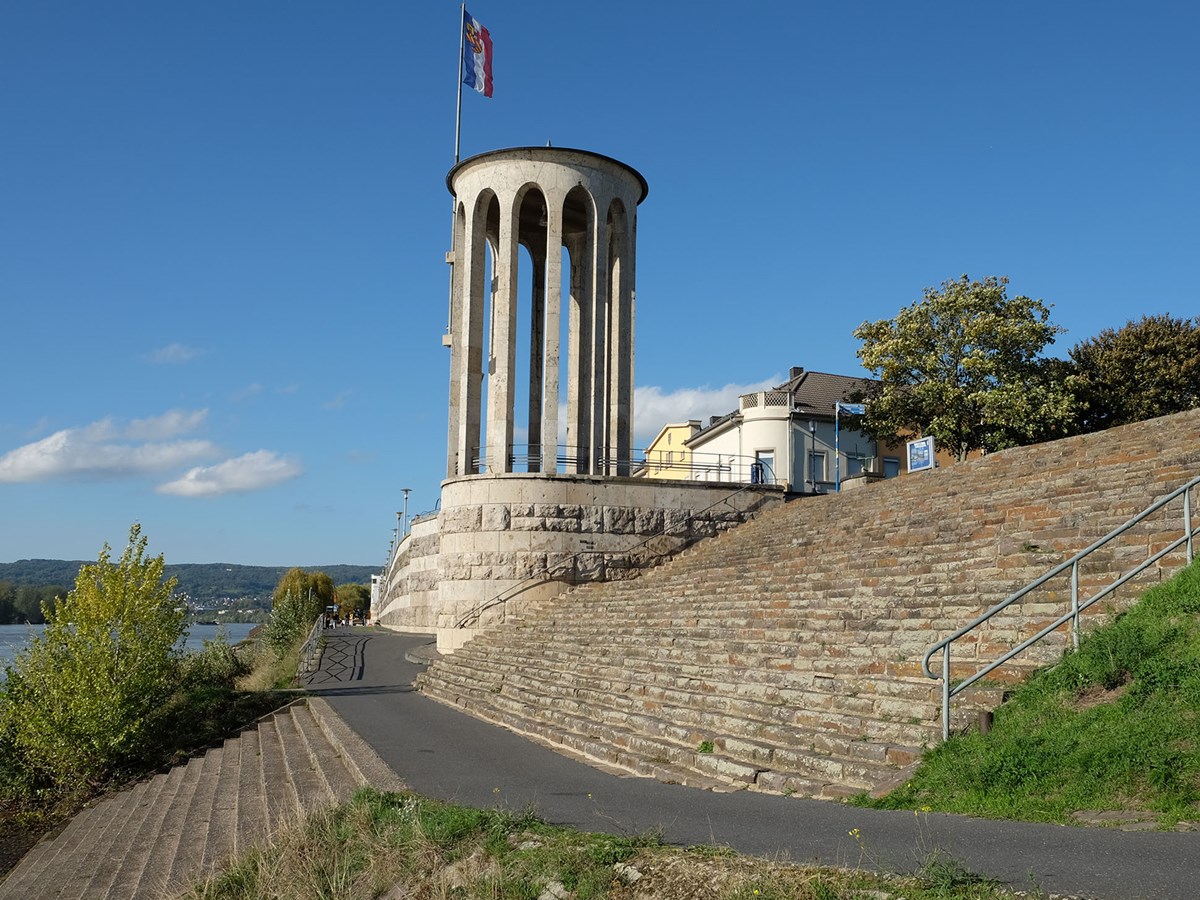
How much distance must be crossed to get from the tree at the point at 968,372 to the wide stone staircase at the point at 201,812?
2110cm

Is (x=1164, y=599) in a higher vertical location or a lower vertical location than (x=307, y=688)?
higher

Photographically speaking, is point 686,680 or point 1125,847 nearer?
point 1125,847

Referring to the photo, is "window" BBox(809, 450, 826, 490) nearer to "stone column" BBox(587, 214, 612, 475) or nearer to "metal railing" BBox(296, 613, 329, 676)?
"stone column" BBox(587, 214, 612, 475)

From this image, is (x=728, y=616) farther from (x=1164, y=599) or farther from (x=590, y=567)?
(x=590, y=567)

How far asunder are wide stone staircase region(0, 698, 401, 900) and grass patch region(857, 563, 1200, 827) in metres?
5.04

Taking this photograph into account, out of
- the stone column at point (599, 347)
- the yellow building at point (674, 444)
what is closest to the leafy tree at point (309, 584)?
the yellow building at point (674, 444)

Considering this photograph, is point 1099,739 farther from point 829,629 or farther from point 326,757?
point 326,757

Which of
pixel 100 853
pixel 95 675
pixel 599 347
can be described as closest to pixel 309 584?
pixel 599 347

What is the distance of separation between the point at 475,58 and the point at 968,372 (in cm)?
1800

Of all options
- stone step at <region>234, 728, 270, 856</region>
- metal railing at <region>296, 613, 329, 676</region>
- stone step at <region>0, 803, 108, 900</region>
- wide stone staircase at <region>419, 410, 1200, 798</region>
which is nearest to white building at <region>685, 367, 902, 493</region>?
metal railing at <region>296, 613, 329, 676</region>

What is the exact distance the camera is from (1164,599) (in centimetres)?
845

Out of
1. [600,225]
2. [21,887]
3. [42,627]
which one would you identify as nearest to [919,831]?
[21,887]

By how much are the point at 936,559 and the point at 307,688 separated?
1255cm

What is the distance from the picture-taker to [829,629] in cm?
1170
